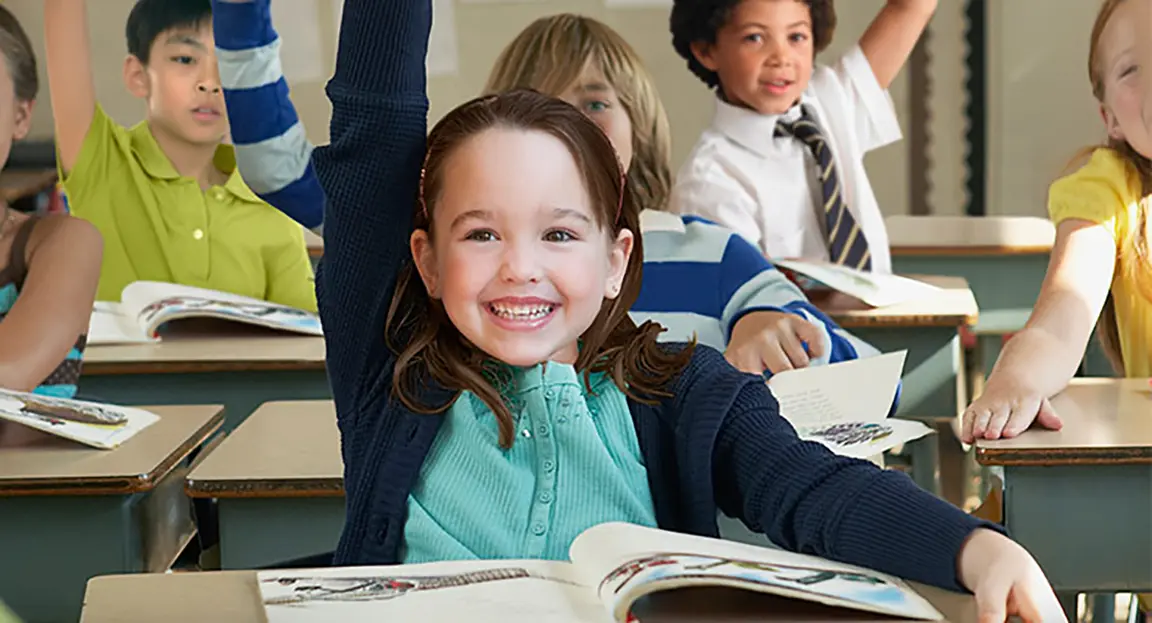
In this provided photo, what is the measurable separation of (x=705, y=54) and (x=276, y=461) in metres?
1.76

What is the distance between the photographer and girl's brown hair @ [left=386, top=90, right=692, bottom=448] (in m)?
1.26

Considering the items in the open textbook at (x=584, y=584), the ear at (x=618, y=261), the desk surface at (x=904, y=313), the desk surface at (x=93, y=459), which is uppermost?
the ear at (x=618, y=261)

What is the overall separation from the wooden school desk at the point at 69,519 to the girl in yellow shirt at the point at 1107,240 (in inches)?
38.1

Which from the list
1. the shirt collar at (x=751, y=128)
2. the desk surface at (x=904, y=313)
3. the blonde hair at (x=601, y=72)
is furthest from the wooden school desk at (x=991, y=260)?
the blonde hair at (x=601, y=72)

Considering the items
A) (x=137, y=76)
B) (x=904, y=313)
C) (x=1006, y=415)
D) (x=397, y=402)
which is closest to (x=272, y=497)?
(x=397, y=402)

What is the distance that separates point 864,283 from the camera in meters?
2.58

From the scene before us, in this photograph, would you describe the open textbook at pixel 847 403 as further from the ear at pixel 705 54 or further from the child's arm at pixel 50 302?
→ the ear at pixel 705 54

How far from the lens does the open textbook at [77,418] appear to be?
170 centimetres

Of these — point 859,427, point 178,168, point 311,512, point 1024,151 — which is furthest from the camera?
point 1024,151

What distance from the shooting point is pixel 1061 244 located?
2.01 meters

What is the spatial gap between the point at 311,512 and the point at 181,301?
1.00m

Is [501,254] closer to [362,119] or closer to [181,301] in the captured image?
[362,119]

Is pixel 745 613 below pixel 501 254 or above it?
below

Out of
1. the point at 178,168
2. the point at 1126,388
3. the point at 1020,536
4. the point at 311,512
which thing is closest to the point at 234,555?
the point at 311,512
